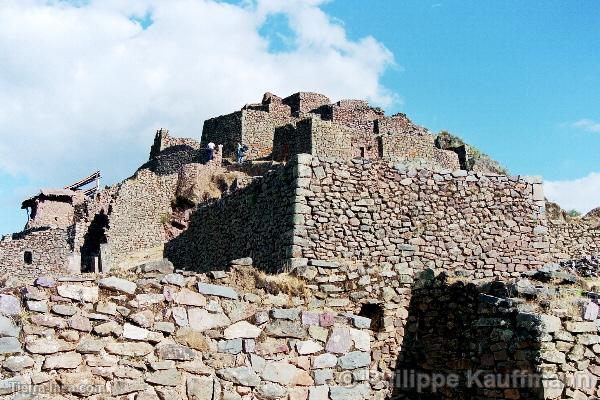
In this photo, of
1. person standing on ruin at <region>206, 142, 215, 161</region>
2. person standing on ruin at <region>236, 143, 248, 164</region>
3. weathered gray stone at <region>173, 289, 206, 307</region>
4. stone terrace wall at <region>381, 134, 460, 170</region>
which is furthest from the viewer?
person standing on ruin at <region>236, 143, 248, 164</region>

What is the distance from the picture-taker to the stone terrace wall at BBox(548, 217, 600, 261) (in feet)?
57.6

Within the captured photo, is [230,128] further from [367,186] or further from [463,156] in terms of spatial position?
[367,186]

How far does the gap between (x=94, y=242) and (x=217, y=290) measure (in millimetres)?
27402

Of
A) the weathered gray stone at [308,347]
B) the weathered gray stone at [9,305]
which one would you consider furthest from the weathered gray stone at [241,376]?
the weathered gray stone at [9,305]

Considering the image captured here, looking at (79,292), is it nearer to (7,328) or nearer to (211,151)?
(7,328)

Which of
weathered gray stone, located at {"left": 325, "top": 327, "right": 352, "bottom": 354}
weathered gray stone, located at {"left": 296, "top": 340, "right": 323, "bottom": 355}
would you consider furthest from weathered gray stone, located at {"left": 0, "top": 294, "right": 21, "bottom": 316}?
weathered gray stone, located at {"left": 325, "top": 327, "right": 352, "bottom": 354}

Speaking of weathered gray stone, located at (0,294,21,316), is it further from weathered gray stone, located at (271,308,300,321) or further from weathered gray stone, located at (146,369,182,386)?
weathered gray stone, located at (271,308,300,321)

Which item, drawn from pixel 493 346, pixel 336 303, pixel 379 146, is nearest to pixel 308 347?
pixel 336 303

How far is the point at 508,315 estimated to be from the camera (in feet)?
28.4

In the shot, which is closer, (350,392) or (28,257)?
(350,392)

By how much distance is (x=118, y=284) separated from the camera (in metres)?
6.68

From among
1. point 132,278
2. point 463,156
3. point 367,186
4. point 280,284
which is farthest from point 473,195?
point 463,156

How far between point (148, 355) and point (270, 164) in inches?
991

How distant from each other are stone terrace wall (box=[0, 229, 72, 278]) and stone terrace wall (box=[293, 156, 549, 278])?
2266cm
